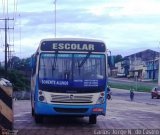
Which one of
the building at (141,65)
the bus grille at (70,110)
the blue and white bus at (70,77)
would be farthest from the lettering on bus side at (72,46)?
the building at (141,65)

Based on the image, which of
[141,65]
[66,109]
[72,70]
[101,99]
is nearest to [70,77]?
[72,70]

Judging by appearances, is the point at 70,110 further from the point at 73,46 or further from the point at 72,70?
the point at 73,46

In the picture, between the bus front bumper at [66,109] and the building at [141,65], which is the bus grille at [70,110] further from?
the building at [141,65]

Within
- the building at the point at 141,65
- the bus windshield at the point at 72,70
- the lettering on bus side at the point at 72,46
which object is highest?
the lettering on bus side at the point at 72,46

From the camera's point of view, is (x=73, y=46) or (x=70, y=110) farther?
(x=73, y=46)

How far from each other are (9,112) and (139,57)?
16394 centimetres

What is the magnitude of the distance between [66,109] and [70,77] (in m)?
1.11

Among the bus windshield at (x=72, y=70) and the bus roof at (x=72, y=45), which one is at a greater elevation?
Result: the bus roof at (x=72, y=45)

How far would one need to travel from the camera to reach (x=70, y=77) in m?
18.2

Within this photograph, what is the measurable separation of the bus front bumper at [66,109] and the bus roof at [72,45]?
78.0 inches

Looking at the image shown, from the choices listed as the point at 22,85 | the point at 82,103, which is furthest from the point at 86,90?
the point at 22,85

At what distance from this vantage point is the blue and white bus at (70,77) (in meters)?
18.0

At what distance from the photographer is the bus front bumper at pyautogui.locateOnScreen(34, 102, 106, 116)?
18.0m

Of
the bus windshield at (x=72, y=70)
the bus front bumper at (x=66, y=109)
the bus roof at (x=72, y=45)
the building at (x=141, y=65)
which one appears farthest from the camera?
the building at (x=141, y=65)
